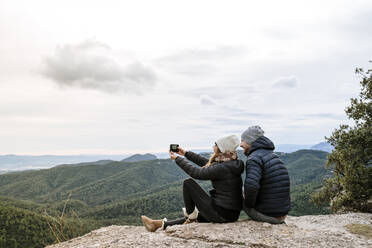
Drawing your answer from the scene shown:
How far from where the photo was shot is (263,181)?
615 centimetres

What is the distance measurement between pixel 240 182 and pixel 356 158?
35.2 feet

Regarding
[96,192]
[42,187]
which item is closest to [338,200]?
[96,192]

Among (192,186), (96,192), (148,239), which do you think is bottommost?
(96,192)

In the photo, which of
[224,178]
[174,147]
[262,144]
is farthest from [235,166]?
[174,147]

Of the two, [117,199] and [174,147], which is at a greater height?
[174,147]

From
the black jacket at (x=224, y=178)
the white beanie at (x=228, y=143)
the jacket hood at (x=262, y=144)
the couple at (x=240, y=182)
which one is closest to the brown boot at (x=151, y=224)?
the couple at (x=240, y=182)

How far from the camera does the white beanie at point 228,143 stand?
6.06 m

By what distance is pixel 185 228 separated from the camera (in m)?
6.41

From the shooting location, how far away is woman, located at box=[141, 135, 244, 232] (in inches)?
239

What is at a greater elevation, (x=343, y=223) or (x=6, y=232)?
(x=343, y=223)

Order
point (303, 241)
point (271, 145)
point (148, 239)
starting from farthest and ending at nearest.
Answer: point (271, 145)
point (148, 239)
point (303, 241)

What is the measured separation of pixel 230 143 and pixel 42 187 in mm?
219334

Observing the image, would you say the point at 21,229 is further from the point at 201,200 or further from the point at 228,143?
the point at 228,143

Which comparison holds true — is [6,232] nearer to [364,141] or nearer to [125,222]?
[125,222]
